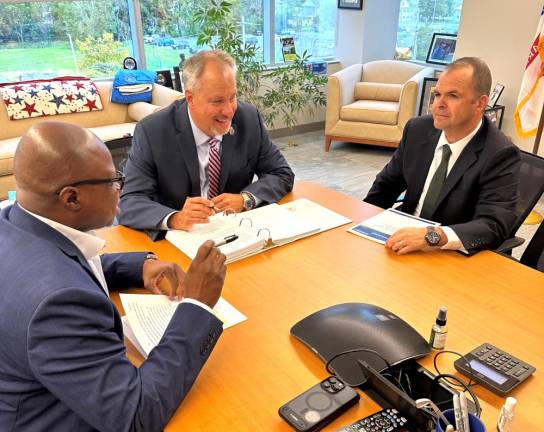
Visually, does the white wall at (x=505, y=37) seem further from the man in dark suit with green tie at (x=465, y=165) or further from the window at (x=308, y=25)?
the man in dark suit with green tie at (x=465, y=165)

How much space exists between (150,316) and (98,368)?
13.8 inches

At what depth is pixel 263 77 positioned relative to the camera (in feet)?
17.7

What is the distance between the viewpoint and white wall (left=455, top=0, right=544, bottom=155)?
3.94m

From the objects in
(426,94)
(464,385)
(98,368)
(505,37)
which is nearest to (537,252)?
(464,385)

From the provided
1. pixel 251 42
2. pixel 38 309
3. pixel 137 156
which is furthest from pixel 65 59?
pixel 38 309

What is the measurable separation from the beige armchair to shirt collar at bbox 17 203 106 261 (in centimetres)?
→ 417

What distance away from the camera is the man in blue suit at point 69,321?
809 millimetres

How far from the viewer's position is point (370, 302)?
4.20ft

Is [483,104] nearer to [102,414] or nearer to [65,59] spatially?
[102,414]

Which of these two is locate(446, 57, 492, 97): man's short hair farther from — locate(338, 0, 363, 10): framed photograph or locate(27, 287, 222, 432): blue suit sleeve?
locate(338, 0, 363, 10): framed photograph

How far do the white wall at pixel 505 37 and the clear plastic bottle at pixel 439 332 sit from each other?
3.43 meters

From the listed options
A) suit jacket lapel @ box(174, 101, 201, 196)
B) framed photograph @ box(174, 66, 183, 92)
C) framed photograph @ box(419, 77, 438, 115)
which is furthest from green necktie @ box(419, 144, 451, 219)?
framed photograph @ box(174, 66, 183, 92)

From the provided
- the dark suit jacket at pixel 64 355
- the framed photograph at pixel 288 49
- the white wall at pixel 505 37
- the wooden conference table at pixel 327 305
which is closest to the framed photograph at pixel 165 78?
the framed photograph at pixel 288 49

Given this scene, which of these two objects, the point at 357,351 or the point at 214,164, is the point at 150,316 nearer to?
the point at 357,351
